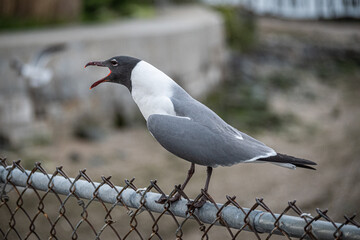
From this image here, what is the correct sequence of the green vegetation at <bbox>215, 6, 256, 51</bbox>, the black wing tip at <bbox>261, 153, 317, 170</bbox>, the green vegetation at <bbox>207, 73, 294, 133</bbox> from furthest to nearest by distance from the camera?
the green vegetation at <bbox>215, 6, 256, 51</bbox>, the green vegetation at <bbox>207, 73, 294, 133</bbox>, the black wing tip at <bbox>261, 153, 317, 170</bbox>

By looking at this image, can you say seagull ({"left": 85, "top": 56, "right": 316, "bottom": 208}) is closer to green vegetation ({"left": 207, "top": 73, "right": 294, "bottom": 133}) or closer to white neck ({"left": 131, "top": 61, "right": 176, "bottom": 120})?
white neck ({"left": 131, "top": 61, "right": 176, "bottom": 120})

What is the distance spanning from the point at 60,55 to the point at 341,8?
161 inches

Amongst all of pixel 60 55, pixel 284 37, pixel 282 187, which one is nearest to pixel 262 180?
pixel 282 187

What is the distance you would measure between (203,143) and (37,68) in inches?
208

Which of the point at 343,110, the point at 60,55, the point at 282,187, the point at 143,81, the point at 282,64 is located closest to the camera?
the point at 143,81

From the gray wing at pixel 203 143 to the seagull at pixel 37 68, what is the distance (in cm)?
506

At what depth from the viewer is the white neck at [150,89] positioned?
2016 mm

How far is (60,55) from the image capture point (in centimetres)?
714

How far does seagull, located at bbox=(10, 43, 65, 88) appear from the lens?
6625 millimetres

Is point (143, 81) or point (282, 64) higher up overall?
point (143, 81)

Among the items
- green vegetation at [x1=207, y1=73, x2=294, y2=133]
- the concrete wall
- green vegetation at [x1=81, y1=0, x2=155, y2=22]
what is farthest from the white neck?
green vegetation at [x1=81, y1=0, x2=155, y2=22]

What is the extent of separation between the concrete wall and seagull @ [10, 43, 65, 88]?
124 millimetres

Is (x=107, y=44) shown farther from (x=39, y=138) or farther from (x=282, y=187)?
(x=282, y=187)

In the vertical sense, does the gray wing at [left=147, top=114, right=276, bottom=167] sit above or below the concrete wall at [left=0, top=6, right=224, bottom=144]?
above
